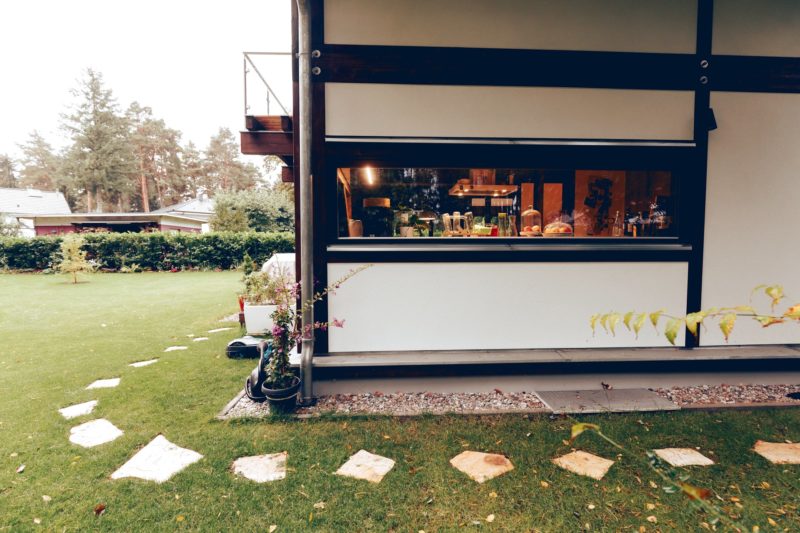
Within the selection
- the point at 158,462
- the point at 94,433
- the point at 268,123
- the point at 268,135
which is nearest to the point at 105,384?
the point at 94,433

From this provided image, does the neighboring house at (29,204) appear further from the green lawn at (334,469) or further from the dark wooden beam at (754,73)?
the dark wooden beam at (754,73)

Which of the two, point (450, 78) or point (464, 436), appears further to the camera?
point (450, 78)

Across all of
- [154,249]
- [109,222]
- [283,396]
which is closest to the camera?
[283,396]

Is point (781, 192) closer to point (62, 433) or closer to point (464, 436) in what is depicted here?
point (464, 436)

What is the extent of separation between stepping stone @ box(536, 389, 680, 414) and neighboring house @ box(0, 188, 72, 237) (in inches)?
1274

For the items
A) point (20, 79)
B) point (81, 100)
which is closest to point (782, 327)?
point (81, 100)

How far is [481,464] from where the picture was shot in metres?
2.62

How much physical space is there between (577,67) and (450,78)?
122 cm

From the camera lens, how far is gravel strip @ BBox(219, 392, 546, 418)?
11.2 ft

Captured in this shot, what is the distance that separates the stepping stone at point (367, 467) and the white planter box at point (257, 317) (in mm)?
3304

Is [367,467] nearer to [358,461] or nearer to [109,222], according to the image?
[358,461]

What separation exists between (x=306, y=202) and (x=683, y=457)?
3344 mm

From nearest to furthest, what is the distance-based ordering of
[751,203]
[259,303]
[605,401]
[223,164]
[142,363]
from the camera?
[605,401], [751,203], [142,363], [259,303], [223,164]

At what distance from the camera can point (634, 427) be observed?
3.10 m
